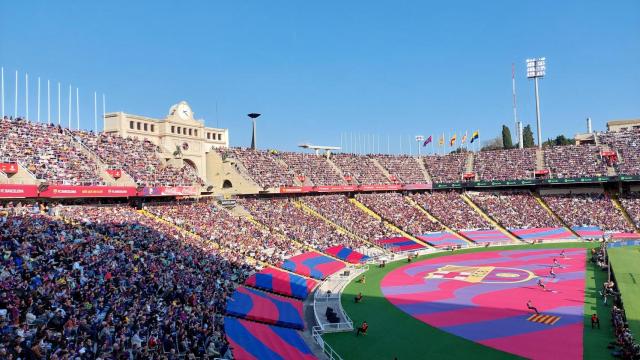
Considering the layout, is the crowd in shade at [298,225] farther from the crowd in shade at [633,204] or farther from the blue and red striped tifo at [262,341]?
the crowd in shade at [633,204]

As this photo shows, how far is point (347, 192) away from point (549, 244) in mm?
28675

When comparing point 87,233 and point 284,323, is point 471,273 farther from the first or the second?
point 87,233

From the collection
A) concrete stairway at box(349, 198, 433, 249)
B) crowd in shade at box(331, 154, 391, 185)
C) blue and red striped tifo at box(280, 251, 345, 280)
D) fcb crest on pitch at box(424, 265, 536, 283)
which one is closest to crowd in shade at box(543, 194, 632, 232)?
concrete stairway at box(349, 198, 433, 249)

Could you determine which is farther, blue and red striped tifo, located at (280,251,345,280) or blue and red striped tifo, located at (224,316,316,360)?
blue and red striped tifo, located at (280,251,345,280)

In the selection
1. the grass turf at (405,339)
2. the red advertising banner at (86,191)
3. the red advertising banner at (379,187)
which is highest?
the red advertising banner at (379,187)

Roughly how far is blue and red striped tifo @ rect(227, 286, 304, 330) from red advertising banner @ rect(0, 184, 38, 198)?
17061 mm

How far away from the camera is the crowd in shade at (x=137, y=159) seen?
148 ft

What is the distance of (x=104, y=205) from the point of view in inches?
1645

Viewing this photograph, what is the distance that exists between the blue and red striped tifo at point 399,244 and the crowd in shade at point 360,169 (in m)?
15.3

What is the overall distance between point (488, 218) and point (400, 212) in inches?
537

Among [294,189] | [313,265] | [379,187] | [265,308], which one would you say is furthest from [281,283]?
[379,187]

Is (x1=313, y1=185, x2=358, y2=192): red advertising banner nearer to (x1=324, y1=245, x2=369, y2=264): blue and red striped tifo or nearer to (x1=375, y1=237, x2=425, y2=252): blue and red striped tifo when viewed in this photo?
(x1=375, y1=237, x2=425, y2=252): blue and red striped tifo

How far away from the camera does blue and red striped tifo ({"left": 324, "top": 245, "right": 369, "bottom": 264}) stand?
5041cm

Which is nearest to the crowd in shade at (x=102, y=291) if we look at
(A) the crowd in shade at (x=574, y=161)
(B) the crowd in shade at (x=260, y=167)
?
(B) the crowd in shade at (x=260, y=167)
